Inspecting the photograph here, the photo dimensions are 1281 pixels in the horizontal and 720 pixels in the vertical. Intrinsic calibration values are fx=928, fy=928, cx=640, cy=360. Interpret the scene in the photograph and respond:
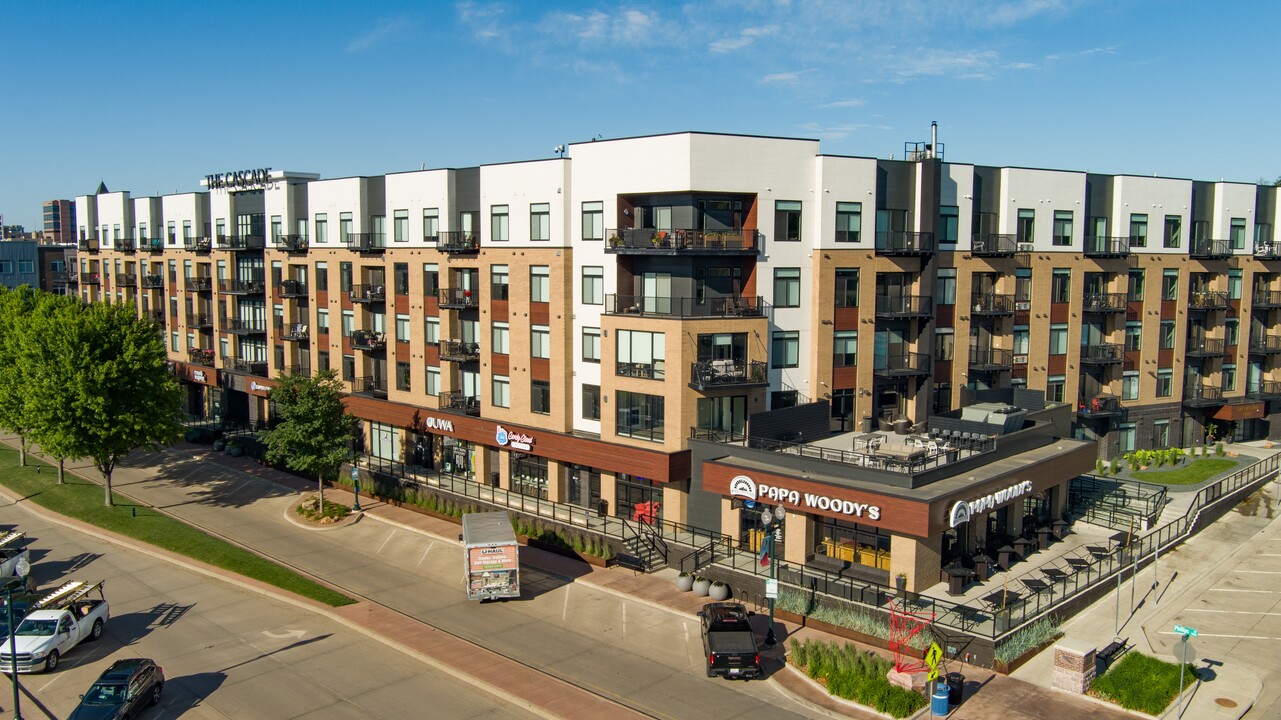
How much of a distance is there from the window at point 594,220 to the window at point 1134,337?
35.4 m

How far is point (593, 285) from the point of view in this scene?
4859 centimetres

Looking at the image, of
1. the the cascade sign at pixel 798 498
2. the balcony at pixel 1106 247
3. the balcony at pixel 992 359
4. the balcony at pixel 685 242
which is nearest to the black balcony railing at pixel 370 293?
the balcony at pixel 685 242

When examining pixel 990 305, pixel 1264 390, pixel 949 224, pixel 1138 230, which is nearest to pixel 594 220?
pixel 949 224

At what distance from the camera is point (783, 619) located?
35.9 m

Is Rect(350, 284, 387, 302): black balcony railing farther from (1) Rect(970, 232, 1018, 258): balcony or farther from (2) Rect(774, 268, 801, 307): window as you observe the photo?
(1) Rect(970, 232, 1018, 258): balcony

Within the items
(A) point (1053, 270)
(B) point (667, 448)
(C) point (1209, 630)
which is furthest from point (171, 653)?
(A) point (1053, 270)

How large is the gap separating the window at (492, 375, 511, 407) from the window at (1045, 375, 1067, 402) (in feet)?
107

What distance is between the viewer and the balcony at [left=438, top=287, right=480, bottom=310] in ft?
180

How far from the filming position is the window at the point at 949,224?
170 feet

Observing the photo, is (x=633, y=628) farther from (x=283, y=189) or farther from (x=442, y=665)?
(x=283, y=189)

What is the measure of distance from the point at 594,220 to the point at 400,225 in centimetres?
Result: 1691

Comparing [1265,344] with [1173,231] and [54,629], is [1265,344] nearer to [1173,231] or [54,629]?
[1173,231]

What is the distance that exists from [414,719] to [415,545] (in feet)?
62.8

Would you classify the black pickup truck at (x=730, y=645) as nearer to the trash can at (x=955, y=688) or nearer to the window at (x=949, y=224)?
the trash can at (x=955, y=688)
